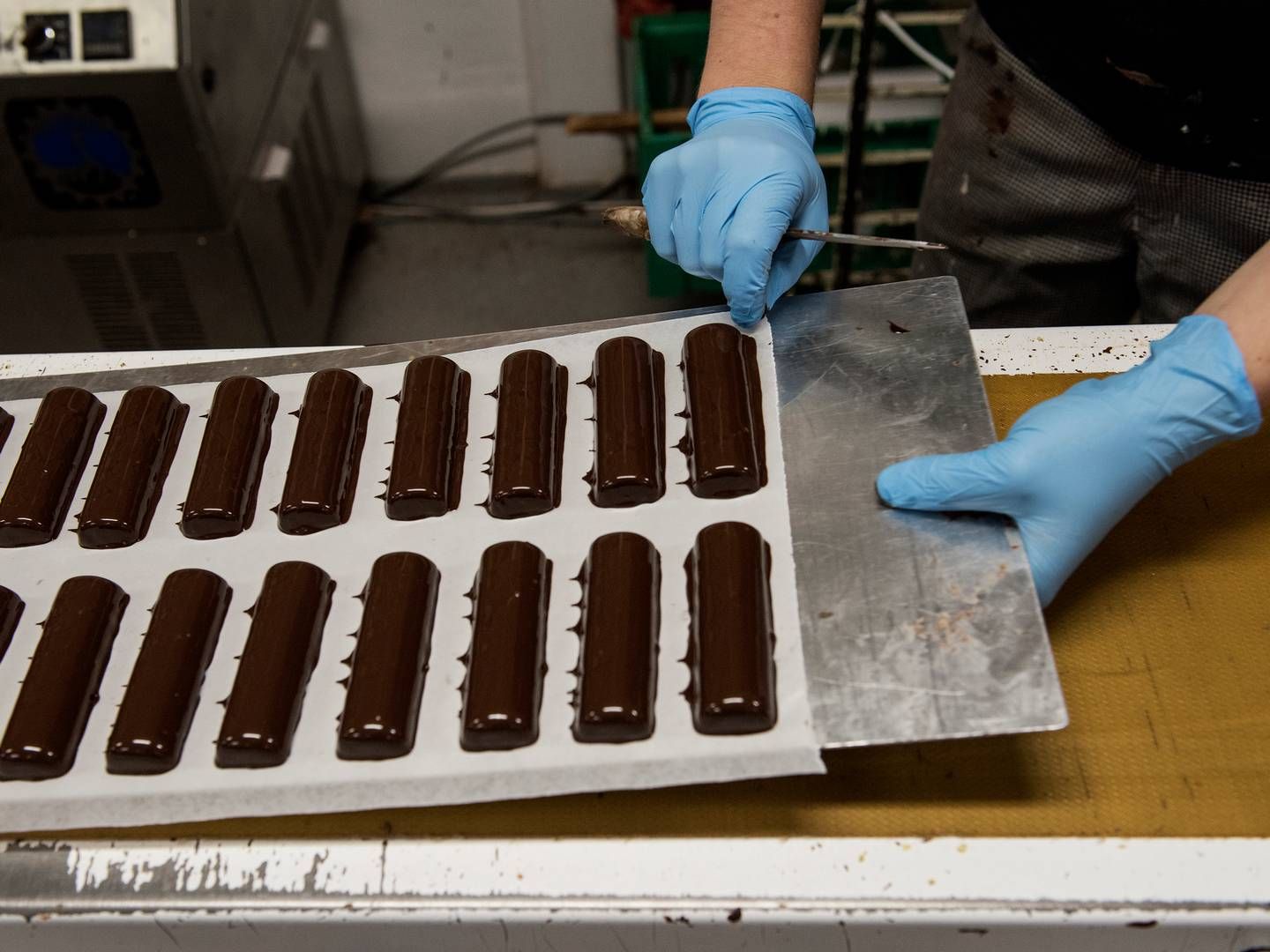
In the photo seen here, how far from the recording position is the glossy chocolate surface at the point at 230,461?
1585 mm

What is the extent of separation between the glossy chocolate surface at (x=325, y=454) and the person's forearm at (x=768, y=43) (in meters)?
0.92

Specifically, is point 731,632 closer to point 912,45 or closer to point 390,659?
point 390,659

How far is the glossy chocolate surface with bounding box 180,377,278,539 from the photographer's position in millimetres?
1585

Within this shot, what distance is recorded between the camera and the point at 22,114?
256cm

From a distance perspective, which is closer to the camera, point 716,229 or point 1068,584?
point 1068,584

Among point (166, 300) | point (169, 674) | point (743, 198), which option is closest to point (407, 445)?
point (169, 674)

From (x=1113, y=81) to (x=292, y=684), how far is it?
5.58 ft

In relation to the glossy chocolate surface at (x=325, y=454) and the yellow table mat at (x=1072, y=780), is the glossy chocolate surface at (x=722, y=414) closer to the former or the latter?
the yellow table mat at (x=1072, y=780)

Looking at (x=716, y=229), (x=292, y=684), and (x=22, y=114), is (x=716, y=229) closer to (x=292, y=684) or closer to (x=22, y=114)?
(x=292, y=684)

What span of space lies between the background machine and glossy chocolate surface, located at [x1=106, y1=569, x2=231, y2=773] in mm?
1574

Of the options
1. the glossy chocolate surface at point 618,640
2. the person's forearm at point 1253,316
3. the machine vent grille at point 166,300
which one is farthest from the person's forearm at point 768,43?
the machine vent grille at point 166,300

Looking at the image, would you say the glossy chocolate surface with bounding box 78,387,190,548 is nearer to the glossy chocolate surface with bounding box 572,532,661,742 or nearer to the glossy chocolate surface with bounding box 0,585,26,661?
the glossy chocolate surface with bounding box 0,585,26,661

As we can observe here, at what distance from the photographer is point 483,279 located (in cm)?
412

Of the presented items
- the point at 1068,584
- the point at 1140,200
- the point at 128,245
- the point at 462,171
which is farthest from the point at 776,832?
the point at 462,171
